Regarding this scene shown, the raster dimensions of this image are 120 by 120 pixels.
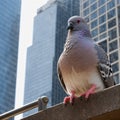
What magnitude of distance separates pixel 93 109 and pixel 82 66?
2.38 ft

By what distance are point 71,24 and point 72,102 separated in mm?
1004

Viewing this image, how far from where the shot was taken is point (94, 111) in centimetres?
336

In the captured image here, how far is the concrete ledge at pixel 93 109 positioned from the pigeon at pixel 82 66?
31 cm

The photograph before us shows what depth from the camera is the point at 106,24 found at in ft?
225

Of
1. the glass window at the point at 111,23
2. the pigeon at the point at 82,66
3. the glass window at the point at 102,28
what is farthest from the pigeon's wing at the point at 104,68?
the glass window at the point at 102,28

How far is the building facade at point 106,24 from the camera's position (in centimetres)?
6291

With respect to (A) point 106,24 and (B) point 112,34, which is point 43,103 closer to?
(B) point 112,34

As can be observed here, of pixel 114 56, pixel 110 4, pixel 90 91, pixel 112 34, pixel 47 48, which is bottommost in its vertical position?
pixel 90 91

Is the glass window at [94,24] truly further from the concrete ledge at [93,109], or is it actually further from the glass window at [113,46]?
the concrete ledge at [93,109]

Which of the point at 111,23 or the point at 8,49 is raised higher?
the point at 8,49

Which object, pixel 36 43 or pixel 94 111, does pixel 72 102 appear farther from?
pixel 36 43

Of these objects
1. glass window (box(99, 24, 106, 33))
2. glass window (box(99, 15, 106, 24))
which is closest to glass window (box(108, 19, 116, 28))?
glass window (box(99, 24, 106, 33))

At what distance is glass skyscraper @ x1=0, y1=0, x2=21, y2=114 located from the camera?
91.6 m

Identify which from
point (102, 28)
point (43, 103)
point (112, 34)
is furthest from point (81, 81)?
point (102, 28)
